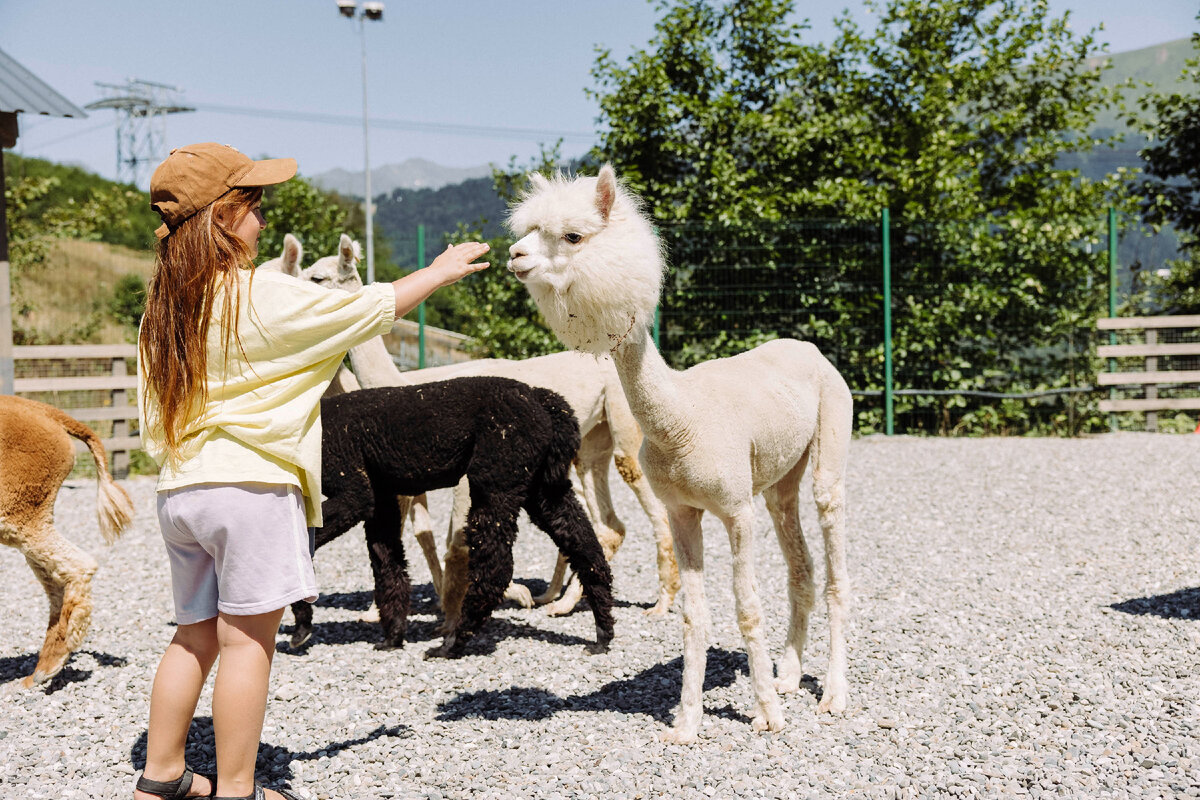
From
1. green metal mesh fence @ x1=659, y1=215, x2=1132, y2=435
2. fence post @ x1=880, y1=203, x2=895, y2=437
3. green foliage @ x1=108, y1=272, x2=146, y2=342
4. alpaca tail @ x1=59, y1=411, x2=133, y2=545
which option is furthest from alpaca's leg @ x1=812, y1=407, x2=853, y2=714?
green foliage @ x1=108, y1=272, x2=146, y2=342

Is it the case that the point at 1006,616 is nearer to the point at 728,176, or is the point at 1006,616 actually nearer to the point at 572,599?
the point at 572,599

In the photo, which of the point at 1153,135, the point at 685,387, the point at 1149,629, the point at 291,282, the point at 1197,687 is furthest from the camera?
the point at 1153,135

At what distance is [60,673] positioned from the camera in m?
4.38

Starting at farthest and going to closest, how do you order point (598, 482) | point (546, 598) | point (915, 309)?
1. point (915, 309)
2. point (598, 482)
3. point (546, 598)

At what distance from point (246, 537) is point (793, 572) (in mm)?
2469

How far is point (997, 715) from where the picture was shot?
3.70 m

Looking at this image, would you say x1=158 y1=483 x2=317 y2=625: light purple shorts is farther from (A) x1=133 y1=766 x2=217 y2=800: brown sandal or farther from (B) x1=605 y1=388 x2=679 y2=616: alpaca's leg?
(B) x1=605 y1=388 x2=679 y2=616: alpaca's leg

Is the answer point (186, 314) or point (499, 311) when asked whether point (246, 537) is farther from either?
point (499, 311)

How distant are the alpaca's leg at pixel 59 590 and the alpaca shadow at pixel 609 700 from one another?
1.79m

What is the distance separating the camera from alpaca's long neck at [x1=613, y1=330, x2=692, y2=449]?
338 centimetres

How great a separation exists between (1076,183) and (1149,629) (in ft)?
35.8

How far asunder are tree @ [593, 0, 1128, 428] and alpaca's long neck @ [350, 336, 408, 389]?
6.46 metres

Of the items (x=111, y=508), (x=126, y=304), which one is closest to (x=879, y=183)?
(x=111, y=508)

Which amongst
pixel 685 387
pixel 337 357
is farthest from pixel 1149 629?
pixel 337 357
